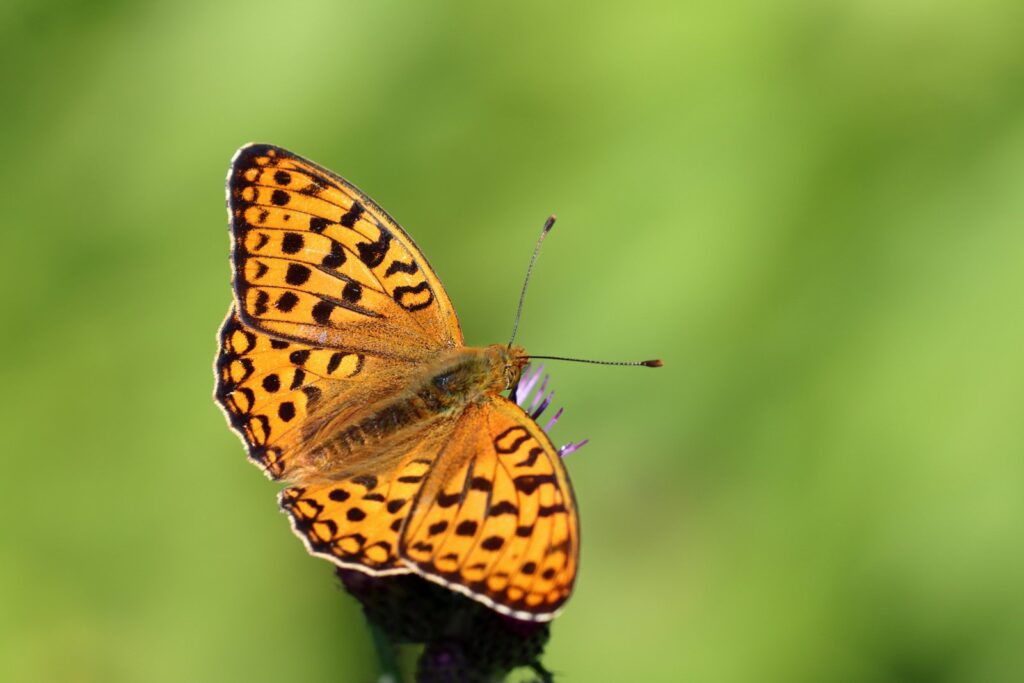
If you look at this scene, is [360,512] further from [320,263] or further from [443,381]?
[320,263]

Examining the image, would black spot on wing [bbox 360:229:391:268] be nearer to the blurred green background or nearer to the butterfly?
the butterfly

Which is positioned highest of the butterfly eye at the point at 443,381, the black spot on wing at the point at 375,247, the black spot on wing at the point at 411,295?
the black spot on wing at the point at 375,247

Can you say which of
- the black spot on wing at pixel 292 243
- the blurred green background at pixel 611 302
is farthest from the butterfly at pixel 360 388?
the blurred green background at pixel 611 302

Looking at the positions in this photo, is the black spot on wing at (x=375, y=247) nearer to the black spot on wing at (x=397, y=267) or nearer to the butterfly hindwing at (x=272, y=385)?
the black spot on wing at (x=397, y=267)

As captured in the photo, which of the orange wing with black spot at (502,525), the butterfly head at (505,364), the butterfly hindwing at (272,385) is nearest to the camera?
the orange wing with black spot at (502,525)

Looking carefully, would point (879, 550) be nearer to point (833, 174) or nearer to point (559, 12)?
point (833, 174)

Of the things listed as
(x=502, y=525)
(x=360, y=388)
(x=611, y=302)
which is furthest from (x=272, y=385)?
(x=611, y=302)

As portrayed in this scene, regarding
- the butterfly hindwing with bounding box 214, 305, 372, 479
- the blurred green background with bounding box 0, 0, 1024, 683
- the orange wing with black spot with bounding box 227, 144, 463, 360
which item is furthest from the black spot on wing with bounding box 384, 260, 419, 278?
the blurred green background with bounding box 0, 0, 1024, 683
